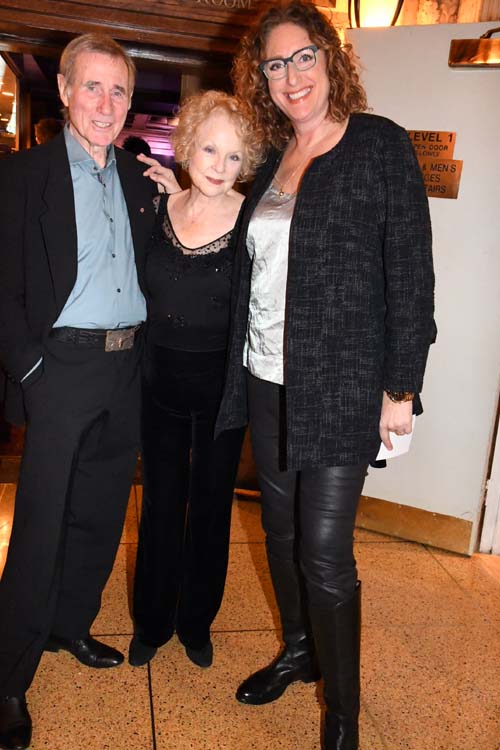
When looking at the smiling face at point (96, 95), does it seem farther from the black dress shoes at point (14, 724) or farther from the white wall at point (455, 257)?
the black dress shoes at point (14, 724)

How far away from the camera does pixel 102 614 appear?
2428 millimetres

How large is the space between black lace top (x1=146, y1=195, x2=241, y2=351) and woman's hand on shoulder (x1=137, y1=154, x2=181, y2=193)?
10.2 inches

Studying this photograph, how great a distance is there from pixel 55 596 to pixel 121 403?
1.83 feet

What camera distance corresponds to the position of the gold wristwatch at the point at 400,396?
1.64 metres

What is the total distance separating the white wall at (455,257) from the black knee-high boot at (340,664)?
4.47 feet

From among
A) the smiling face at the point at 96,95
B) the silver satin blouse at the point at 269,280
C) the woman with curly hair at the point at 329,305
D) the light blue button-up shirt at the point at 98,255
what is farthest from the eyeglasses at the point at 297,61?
the light blue button-up shirt at the point at 98,255

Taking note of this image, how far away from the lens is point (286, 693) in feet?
6.80

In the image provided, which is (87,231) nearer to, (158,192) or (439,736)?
(158,192)

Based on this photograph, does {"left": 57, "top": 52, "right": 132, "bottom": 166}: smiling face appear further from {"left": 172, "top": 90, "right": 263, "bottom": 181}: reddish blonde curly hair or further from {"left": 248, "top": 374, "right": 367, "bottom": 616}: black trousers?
{"left": 248, "top": 374, "right": 367, "bottom": 616}: black trousers

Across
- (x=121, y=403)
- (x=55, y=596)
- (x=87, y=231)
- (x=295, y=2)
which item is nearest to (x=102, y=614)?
(x=55, y=596)

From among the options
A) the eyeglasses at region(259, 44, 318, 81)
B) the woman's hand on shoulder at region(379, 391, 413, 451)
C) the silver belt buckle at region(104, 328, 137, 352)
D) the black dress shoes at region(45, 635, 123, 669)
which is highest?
the eyeglasses at region(259, 44, 318, 81)

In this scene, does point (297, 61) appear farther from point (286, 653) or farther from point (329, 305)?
point (286, 653)

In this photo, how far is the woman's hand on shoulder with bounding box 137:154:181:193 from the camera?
6.88 feet

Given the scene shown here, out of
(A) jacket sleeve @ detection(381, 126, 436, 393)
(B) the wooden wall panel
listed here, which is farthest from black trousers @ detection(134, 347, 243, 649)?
(B) the wooden wall panel
